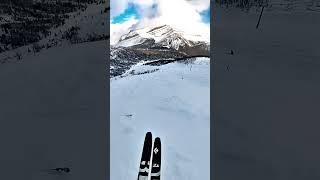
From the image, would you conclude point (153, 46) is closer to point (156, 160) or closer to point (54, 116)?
point (54, 116)

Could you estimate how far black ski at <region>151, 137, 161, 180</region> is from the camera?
6.94 feet

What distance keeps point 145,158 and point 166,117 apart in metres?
0.40

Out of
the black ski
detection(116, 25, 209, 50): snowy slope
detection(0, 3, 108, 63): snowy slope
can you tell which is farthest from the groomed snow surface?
detection(0, 3, 108, 63): snowy slope

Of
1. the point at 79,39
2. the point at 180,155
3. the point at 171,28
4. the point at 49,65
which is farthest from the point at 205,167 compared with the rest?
the point at 79,39

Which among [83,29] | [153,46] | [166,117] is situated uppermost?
[83,29]
